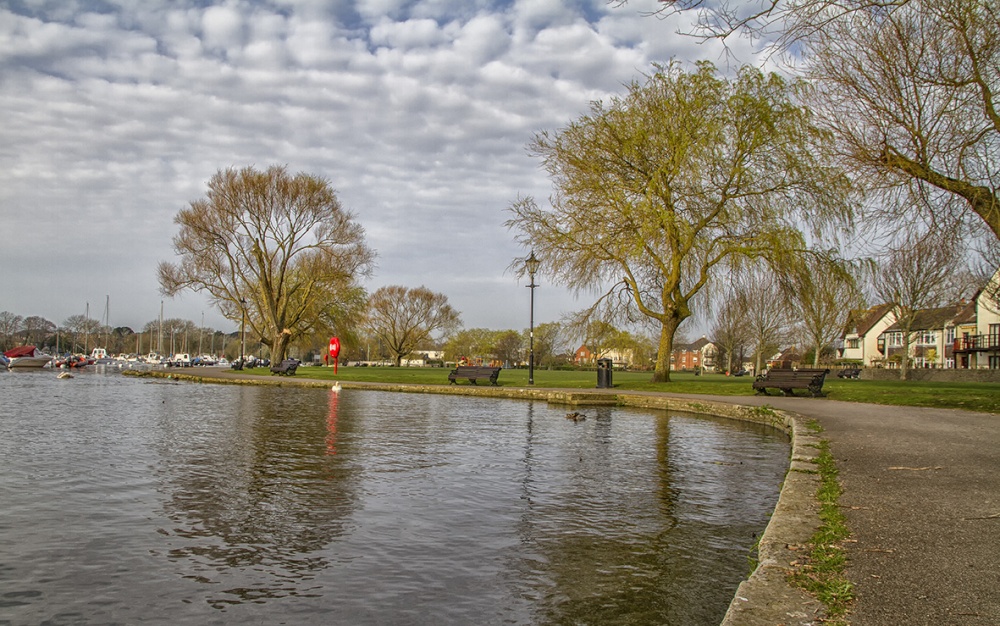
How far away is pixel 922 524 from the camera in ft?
17.6

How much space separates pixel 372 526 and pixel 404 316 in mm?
90134

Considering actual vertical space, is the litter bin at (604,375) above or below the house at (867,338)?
below

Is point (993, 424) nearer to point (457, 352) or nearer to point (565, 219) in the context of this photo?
point (565, 219)

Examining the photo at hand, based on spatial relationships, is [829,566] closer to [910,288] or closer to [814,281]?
[814,281]

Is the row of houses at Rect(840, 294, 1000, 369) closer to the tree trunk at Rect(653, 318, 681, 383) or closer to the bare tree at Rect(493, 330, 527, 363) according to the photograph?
the tree trunk at Rect(653, 318, 681, 383)

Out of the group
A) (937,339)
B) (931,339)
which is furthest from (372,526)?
(931,339)

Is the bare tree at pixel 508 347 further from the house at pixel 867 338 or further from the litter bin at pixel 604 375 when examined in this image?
the litter bin at pixel 604 375

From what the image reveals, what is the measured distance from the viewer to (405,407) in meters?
20.6

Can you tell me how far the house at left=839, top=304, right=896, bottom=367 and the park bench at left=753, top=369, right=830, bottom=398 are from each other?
231ft

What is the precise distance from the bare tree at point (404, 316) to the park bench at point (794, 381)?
74.2 meters

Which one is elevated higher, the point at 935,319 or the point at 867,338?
the point at 935,319

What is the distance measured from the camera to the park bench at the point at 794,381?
2259 centimetres

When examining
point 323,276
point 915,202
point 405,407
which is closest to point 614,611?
point 915,202

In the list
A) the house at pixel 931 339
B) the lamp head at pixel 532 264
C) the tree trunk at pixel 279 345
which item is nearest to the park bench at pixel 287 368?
the tree trunk at pixel 279 345
